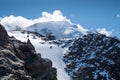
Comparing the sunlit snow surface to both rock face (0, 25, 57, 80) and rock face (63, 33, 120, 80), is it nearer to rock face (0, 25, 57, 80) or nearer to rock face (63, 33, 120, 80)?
rock face (63, 33, 120, 80)

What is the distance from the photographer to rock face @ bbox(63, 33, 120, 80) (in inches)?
3359

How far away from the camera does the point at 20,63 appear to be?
3244 cm

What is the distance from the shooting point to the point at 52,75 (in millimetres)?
51406

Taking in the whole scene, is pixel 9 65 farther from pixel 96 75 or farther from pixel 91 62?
pixel 91 62

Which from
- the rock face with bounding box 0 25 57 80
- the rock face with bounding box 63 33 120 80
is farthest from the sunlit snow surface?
the rock face with bounding box 0 25 57 80

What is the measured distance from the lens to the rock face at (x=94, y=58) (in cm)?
8531

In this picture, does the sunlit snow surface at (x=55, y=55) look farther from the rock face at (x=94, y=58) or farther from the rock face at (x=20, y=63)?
the rock face at (x=20, y=63)

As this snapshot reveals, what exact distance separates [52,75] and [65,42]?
68.6 m

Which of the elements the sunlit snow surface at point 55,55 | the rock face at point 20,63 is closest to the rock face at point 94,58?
the sunlit snow surface at point 55,55

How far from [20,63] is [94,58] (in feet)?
214

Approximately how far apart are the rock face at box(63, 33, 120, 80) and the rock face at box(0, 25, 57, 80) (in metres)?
35.1

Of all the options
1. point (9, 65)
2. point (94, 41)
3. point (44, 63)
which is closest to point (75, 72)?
point (94, 41)

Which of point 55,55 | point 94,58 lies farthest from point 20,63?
point 55,55

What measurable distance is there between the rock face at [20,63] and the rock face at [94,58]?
115 ft
